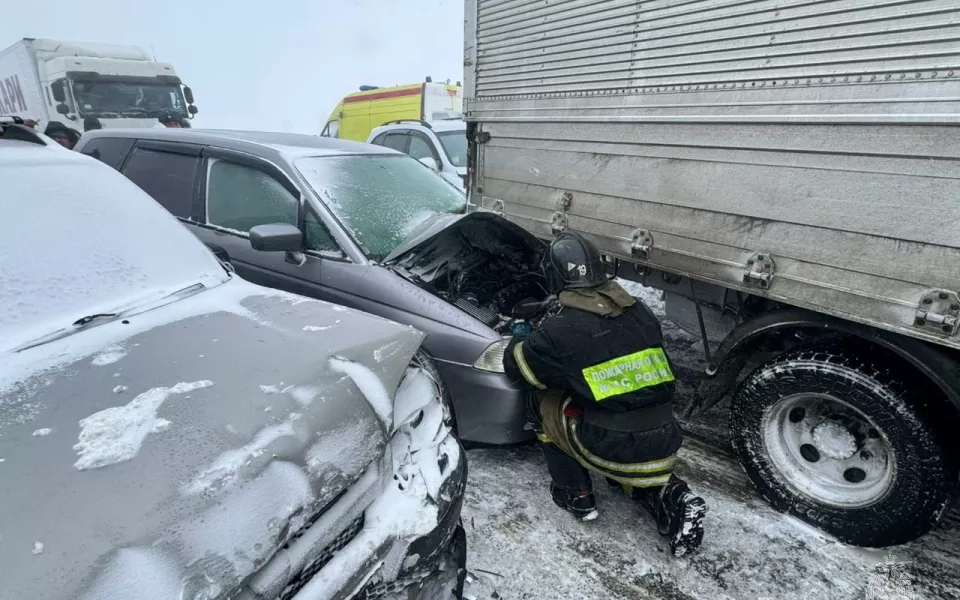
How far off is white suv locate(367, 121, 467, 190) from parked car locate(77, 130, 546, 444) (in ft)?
9.90

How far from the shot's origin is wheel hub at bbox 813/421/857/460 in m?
2.38

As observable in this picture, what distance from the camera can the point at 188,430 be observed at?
1.33 metres

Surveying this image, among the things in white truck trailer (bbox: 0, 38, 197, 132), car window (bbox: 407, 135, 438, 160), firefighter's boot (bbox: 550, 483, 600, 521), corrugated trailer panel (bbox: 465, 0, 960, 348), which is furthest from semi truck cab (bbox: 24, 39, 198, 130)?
firefighter's boot (bbox: 550, 483, 600, 521)

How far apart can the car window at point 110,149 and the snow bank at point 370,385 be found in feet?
12.4

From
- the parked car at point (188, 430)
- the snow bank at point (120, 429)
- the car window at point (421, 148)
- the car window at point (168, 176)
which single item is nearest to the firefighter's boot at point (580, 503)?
the parked car at point (188, 430)

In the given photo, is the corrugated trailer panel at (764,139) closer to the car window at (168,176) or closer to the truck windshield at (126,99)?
the car window at (168,176)

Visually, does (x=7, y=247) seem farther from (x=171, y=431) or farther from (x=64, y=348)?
(x=171, y=431)

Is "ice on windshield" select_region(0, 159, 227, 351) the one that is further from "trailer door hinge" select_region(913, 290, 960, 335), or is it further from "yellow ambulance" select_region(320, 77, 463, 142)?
"yellow ambulance" select_region(320, 77, 463, 142)

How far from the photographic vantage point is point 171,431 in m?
1.32

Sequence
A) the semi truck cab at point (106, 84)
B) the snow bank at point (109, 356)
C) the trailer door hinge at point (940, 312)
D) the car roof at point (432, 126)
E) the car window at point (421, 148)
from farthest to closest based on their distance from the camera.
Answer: the semi truck cab at point (106, 84) → the car roof at point (432, 126) → the car window at point (421, 148) → the trailer door hinge at point (940, 312) → the snow bank at point (109, 356)

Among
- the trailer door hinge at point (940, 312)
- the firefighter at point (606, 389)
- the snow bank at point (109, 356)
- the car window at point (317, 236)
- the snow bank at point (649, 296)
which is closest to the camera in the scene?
the snow bank at point (109, 356)

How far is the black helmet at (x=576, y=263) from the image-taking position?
7.96 ft

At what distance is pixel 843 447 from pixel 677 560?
99 cm

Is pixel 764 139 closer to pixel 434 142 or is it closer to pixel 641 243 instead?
pixel 641 243
